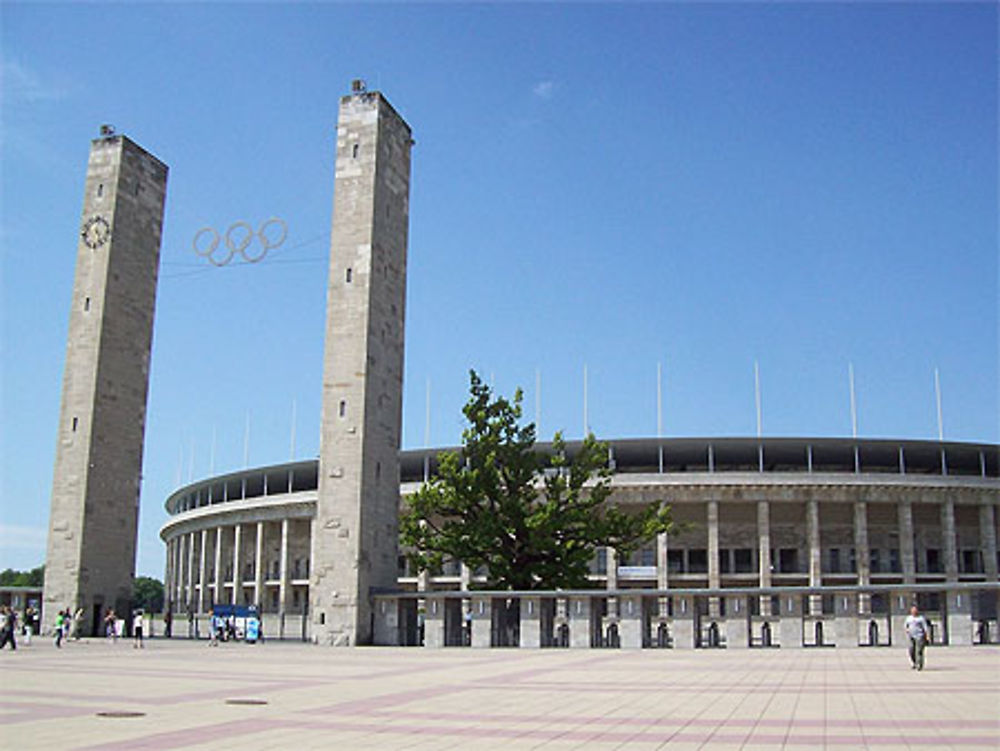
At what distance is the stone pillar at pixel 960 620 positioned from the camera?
123ft

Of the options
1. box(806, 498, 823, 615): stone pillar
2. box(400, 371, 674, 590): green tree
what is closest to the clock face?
box(400, 371, 674, 590): green tree

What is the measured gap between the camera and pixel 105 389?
53.1m

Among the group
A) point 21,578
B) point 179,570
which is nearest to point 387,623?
point 179,570

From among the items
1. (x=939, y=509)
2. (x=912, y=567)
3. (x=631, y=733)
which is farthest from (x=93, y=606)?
(x=939, y=509)

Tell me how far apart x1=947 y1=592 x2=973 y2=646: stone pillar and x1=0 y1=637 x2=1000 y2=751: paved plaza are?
323 inches

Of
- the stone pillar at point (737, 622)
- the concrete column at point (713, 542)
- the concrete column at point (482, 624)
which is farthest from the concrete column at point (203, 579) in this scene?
the stone pillar at point (737, 622)

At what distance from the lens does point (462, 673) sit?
25.8m

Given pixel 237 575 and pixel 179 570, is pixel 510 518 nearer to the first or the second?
pixel 237 575

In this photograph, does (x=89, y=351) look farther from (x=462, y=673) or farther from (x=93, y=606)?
(x=462, y=673)

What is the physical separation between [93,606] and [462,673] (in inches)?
1275

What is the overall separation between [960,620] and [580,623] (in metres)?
14.3

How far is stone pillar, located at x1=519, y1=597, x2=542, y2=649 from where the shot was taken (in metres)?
42.2

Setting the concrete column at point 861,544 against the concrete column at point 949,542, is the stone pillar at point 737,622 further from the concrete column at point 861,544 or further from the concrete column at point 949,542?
the concrete column at point 949,542

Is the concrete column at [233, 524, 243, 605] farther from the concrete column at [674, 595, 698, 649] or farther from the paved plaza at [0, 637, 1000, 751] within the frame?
the paved plaza at [0, 637, 1000, 751]
